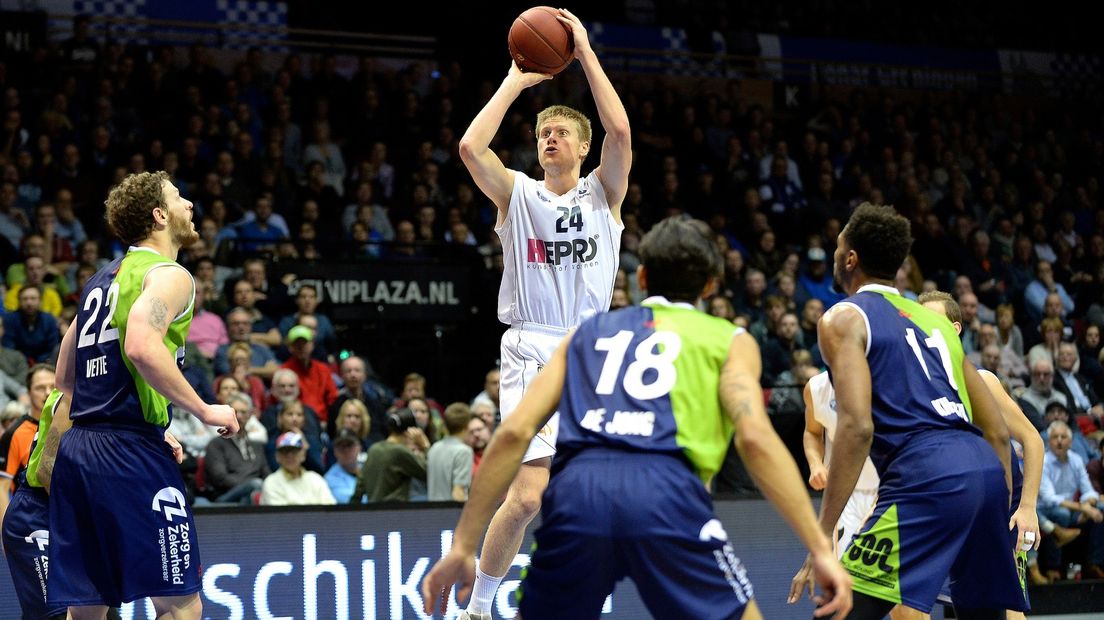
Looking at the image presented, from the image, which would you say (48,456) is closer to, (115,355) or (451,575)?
(115,355)

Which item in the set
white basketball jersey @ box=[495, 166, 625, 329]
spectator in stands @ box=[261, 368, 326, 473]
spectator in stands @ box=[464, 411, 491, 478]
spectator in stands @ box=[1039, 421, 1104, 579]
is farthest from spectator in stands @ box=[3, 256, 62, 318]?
spectator in stands @ box=[1039, 421, 1104, 579]

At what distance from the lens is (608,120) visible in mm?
5953

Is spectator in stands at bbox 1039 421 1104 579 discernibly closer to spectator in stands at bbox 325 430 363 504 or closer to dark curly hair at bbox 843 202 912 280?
spectator in stands at bbox 325 430 363 504

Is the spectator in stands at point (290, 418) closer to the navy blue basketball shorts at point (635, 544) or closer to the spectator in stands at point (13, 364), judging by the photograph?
the spectator in stands at point (13, 364)

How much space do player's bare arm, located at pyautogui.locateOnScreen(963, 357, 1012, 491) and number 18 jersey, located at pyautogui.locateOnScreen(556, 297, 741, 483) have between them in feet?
4.96

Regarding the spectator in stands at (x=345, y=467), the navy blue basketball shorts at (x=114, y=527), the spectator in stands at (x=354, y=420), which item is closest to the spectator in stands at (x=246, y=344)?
the spectator in stands at (x=354, y=420)

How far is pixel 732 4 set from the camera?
65.3 ft

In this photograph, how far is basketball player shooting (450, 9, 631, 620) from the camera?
19.6 ft

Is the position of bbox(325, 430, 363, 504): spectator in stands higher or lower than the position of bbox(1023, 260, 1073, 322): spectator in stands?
lower

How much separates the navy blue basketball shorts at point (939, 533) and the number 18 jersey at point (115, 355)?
267cm

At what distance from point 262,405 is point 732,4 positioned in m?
11.9

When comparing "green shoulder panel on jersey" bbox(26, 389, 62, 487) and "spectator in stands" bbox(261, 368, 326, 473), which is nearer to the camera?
"green shoulder panel on jersey" bbox(26, 389, 62, 487)

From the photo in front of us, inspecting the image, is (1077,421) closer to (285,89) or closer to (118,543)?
(285,89)

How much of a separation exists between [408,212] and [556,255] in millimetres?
8086
